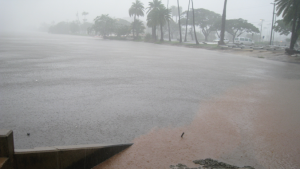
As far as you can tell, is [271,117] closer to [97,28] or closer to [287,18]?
[287,18]

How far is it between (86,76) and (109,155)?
6.46 m

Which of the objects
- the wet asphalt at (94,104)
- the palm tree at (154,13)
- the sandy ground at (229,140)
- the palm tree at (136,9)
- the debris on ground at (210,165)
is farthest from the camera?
the palm tree at (136,9)

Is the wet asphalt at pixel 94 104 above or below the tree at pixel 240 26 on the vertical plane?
below

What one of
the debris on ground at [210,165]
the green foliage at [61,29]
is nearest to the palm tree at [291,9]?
the debris on ground at [210,165]

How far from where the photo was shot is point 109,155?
4.03m

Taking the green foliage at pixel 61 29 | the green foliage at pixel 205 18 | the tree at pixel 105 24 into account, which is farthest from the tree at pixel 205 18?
the green foliage at pixel 61 29

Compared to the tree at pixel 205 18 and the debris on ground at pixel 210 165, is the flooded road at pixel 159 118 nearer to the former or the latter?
the debris on ground at pixel 210 165

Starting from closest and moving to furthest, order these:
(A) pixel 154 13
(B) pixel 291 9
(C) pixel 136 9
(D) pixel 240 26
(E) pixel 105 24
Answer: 1. (B) pixel 291 9
2. (A) pixel 154 13
3. (D) pixel 240 26
4. (C) pixel 136 9
5. (E) pixel 105 24

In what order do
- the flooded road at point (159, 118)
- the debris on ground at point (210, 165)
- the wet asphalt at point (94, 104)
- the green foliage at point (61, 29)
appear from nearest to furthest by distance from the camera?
the debris on ground at point (210, 165)
the flooded road at point (159, 118)
the wet asphalt at point (94, 104)
the green foliage at point (61, 29)

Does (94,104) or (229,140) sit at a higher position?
(94,104)

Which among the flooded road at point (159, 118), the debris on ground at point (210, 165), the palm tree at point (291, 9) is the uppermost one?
the palm tree at point (291, 9)

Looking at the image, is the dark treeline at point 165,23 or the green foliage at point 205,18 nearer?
the dark treeline at point 165,23

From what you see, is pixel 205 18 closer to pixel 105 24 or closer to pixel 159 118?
pixel 105 24

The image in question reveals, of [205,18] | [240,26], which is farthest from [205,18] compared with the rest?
[240,26]
